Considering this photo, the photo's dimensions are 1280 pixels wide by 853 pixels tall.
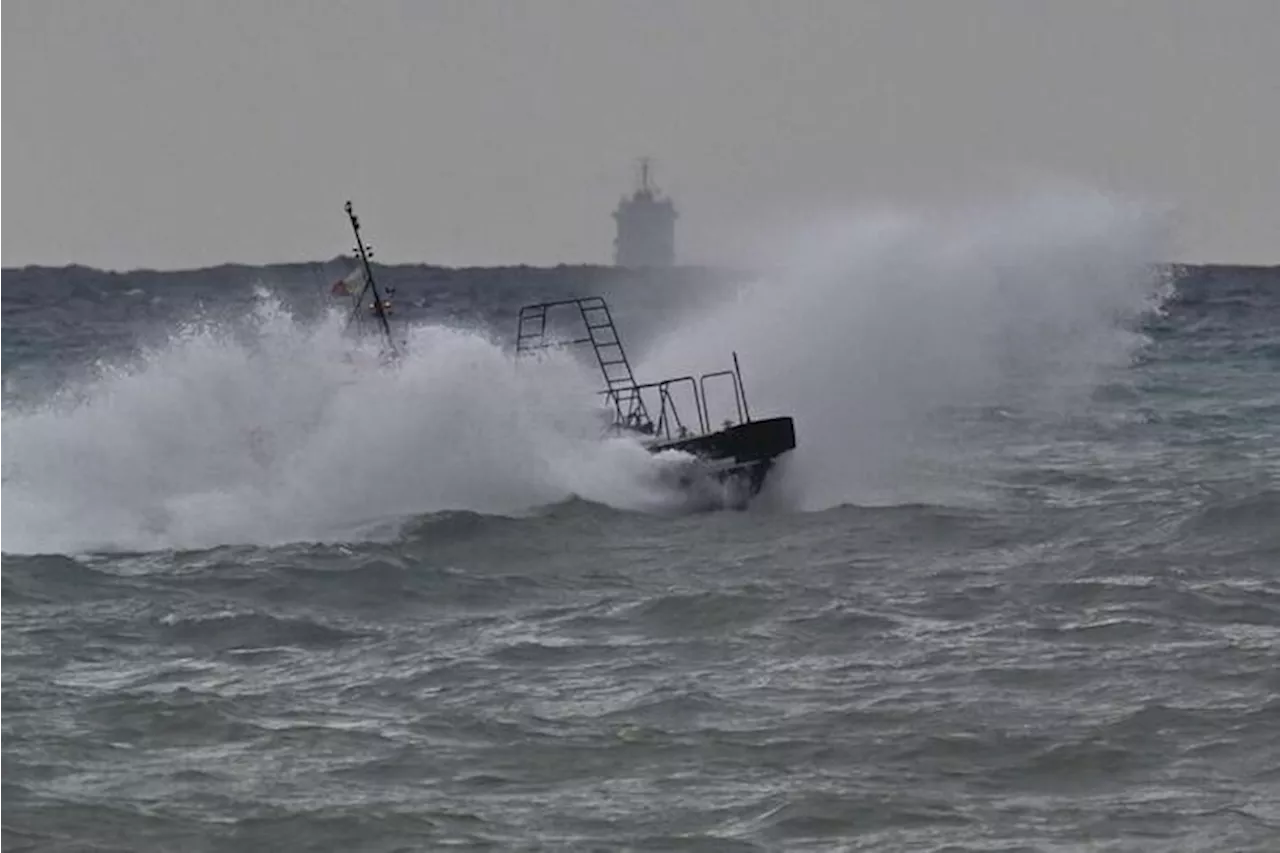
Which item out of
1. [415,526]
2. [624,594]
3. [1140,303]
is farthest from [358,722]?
[1140,303]

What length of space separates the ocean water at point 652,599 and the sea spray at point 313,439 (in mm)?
55

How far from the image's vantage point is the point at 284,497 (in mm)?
24953

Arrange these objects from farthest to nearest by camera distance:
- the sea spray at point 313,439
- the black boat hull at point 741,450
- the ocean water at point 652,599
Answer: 1. the black boat hull at point 741,450
2. the sea spray at point 313,439
3. the ocean water at point 652,599

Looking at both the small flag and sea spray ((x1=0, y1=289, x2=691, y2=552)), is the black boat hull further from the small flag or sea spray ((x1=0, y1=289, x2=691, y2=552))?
the small flag

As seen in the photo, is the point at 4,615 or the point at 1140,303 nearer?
the point at 4,615

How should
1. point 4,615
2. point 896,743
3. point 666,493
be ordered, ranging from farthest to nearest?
point 666,493, point 4,615, point 896,743

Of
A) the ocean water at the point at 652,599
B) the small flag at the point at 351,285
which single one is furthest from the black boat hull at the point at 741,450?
the small flag at the point at 351,285

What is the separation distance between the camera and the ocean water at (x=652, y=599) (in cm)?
1309

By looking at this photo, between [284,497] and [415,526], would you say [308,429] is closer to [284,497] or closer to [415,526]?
[284,497]

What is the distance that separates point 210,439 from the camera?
86.6 feet

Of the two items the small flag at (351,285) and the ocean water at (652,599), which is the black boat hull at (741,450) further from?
the small flag at (351,285)

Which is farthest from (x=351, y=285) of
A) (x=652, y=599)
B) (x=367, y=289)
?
(x=652, y=599)

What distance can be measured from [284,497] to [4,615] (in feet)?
20.5

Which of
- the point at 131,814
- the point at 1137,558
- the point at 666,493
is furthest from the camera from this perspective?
the point at 666,493
